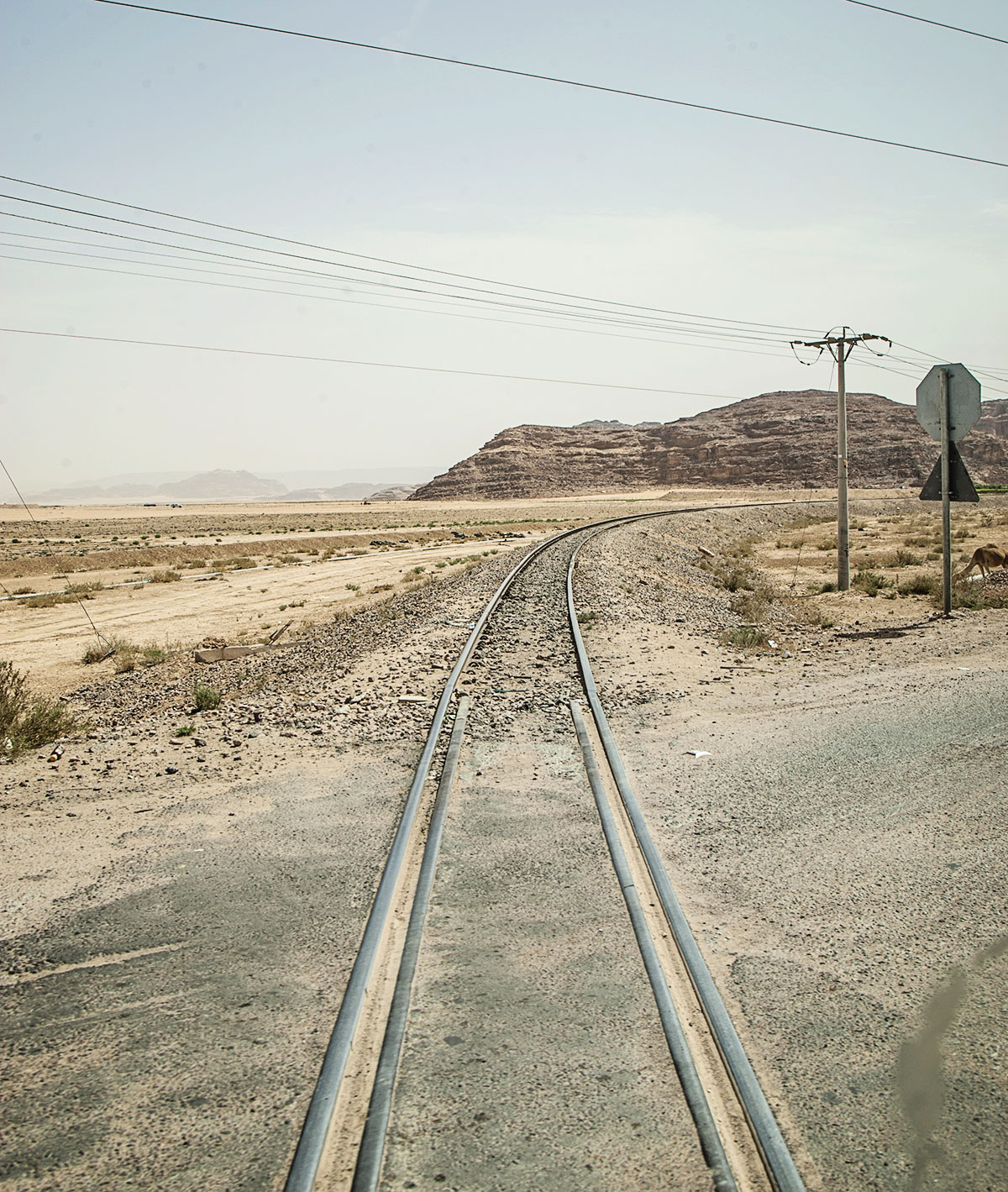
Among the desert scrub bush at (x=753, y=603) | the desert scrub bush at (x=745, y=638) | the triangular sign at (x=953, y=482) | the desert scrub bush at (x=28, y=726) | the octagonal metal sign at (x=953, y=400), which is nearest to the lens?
the desert scrub bush at (x=28, y=726)

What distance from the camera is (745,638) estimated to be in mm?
13203

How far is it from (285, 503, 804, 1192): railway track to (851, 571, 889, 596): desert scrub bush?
1306 centimetres

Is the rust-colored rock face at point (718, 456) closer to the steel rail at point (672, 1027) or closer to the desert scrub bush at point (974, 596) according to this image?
the desert scrub bush at point (974, 596)

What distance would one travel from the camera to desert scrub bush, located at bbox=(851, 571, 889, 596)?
19.5 m

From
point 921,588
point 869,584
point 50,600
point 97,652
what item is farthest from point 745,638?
point 50,600

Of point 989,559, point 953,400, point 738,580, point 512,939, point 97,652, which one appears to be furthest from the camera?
point 738,580

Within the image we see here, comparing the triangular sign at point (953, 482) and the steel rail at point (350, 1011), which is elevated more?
the triangular sign at point (953, 482)

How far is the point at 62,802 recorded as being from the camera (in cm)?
687

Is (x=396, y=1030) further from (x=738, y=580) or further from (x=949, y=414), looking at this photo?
(x=738, y=580)

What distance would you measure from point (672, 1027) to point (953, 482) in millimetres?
12809

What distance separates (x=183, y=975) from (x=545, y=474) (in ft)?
523

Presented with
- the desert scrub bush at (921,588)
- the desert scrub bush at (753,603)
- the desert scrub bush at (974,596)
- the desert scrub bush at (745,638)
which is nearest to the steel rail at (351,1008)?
the desert scrub bush at (745,638)

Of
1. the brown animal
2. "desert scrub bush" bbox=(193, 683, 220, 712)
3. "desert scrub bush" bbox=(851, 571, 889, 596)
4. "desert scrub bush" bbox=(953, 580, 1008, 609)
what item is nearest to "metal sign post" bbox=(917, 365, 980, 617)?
"desert scrub bush" bbox=(953, 580, 1008, 609)

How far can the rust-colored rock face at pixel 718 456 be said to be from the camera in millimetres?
147625
